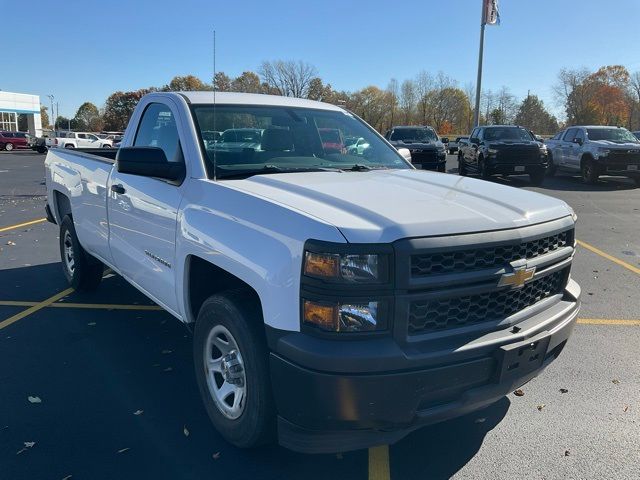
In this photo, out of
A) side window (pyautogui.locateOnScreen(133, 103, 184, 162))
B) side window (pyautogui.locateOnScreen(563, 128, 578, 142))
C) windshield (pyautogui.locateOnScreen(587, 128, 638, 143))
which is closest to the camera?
side window (pyautogui.locateOnScreen(133, 103, 184, 162))

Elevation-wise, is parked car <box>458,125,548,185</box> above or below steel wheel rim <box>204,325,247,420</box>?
above

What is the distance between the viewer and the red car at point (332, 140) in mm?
4137

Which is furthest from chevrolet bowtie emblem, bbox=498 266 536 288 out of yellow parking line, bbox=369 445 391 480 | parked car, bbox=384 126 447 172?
parked car, bbox=384 126 447 172

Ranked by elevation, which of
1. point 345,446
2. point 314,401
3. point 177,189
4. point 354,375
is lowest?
point 345,446

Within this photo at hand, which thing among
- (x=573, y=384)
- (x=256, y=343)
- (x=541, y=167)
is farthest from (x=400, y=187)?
(x=541, y=167)

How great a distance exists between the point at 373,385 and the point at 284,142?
220 centimetres

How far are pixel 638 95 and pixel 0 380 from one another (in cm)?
11909

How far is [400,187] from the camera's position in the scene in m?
3.14

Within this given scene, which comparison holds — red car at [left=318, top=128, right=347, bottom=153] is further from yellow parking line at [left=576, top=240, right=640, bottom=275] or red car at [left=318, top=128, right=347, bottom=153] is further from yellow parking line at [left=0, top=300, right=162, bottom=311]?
yellow parking line at [left=576, top=240, right=640, bottom=275]

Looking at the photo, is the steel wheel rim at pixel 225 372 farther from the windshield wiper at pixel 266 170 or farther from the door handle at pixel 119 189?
the door handle at pixel 119 189

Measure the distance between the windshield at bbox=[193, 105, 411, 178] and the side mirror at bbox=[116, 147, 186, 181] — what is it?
261mm

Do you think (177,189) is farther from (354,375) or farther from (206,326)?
(354,375)

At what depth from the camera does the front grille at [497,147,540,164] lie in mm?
16750

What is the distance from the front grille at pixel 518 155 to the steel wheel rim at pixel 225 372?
15.4 meters
